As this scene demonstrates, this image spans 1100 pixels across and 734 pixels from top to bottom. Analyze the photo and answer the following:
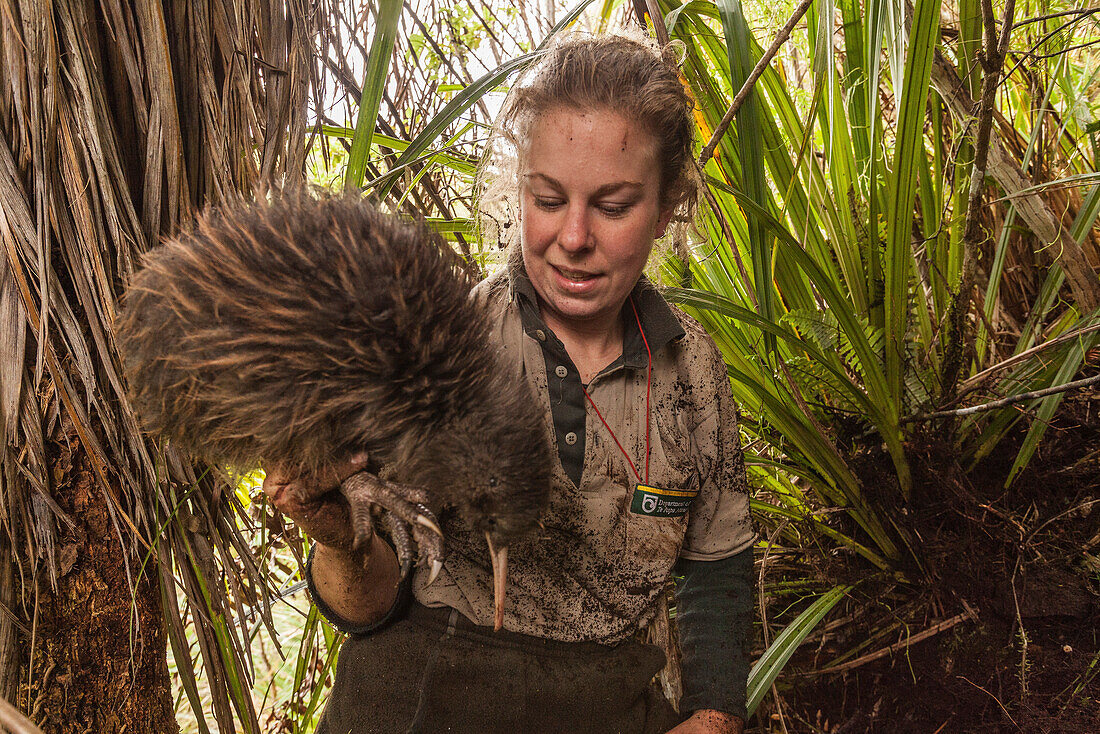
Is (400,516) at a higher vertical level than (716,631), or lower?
higher

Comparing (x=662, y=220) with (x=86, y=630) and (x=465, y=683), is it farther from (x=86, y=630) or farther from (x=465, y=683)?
(x=86, y=630)

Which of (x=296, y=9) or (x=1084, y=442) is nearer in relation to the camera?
(x=296, y=9)

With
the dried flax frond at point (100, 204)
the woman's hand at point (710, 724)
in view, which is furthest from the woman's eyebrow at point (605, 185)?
the woman's hand at point (710, 724)

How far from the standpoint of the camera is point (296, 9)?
1.19 m

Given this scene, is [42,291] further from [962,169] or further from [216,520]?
[962,169]

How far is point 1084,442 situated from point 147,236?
1.88m

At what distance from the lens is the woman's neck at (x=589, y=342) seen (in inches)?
49.8

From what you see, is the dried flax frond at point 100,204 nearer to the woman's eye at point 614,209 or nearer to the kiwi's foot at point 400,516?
the kiwi's foot at point 400,516

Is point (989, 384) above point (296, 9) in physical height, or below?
below

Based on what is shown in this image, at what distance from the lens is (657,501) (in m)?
1.24

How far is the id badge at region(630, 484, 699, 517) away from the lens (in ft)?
4.04

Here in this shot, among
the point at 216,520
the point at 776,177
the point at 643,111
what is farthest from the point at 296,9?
the point at 776,177

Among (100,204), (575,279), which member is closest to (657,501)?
(575,279)

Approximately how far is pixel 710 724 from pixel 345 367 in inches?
36.2
